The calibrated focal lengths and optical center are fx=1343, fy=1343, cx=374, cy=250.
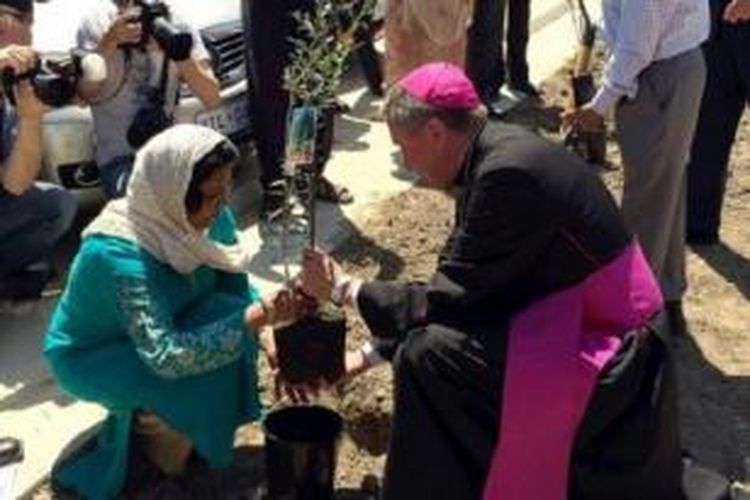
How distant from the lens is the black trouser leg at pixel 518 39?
8.08 meters

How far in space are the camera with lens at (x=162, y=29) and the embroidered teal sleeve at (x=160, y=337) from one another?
157 cm

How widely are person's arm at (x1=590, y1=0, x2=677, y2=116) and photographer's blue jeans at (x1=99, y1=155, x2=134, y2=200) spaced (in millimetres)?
1967

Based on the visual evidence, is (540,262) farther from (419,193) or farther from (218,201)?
(419,193)

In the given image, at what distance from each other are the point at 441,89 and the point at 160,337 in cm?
109

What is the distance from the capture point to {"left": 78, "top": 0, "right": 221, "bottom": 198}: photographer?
17.5 ft

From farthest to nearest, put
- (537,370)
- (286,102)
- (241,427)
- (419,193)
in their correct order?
(419,193) < (286,102) < (241,427) < (537,370)

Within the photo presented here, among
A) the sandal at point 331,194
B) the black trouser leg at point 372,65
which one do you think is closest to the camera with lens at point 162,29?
the sandal at point 331,194

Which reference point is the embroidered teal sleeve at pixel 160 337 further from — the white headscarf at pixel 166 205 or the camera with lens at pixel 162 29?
the camera with lens at pixel 162 29

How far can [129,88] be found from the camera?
5449 millimetres

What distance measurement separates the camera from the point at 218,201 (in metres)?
4.03

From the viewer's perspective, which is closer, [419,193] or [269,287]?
[269,287]

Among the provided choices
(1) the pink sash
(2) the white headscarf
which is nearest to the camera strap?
(2) the white headscarf

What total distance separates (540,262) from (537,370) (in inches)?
11.4

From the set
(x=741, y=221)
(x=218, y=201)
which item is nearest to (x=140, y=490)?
(x=218, y=201)
